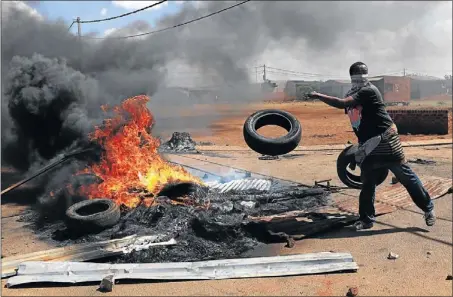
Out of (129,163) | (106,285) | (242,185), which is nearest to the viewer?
(106,285)

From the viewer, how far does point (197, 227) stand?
5621 mm

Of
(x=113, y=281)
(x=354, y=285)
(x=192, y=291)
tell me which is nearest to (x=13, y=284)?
(x=113, y=281)

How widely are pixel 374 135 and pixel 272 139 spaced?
2.08 meters

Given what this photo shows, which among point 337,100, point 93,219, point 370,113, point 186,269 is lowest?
point 186,269

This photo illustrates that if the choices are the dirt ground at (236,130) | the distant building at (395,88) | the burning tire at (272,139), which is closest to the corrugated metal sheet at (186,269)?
the burning tire at (272,139)

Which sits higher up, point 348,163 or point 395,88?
point 395,88

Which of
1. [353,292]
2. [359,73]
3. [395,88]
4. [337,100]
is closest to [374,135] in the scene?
[337,100]

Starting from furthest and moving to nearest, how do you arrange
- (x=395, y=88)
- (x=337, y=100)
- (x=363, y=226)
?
(x=395, y=88) → (x=363, y=226) → (x=337, y=100)

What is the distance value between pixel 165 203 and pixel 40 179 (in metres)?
4.56

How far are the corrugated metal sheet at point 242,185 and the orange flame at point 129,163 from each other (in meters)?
0.44

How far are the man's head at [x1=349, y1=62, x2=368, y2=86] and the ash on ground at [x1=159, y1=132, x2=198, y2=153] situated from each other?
10.1 m

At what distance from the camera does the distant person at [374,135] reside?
5465 mm

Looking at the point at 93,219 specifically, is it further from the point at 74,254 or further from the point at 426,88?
the point at 426,88

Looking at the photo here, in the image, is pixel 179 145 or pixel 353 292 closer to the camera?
pixel 353 292
